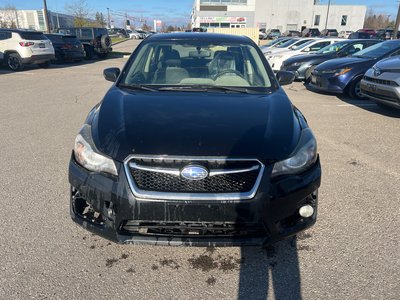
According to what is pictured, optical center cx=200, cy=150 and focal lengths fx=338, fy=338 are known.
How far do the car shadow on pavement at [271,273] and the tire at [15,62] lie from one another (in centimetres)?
1486

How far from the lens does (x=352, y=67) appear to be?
8.86 m

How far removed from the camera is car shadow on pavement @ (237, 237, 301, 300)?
2.31 meters

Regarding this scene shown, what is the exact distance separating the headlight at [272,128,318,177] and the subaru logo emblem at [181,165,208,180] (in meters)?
0.47

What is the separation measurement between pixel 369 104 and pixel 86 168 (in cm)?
796

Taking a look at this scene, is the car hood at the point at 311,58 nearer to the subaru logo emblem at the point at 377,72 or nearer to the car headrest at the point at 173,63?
the subaru logo emblem at the point at 377,72

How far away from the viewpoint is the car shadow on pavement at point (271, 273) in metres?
2.31

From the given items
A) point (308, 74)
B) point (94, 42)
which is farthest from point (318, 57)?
point (94, 42)

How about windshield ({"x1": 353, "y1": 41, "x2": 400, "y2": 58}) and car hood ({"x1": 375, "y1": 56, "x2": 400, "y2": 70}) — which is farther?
windshield ({"x1": 353, "y1": 41, "x2": 400, "y2": 58})

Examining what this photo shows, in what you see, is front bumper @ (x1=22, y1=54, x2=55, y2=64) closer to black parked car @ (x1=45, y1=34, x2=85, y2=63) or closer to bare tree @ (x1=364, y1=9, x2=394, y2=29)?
black parked car @ (x1=45, y1=34, x2=85, y2=63)

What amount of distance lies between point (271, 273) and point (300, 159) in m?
0.86

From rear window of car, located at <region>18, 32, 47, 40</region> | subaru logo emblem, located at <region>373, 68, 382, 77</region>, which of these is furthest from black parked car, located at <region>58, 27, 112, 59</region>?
subaru logo emblem, located at <region>373, 68, 382, 77</region>

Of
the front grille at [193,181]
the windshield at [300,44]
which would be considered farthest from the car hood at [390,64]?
the windshield at [300,44]

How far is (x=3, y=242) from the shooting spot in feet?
9.09

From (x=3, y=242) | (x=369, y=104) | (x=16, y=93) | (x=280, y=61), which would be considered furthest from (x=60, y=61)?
(x=3, y=242)
